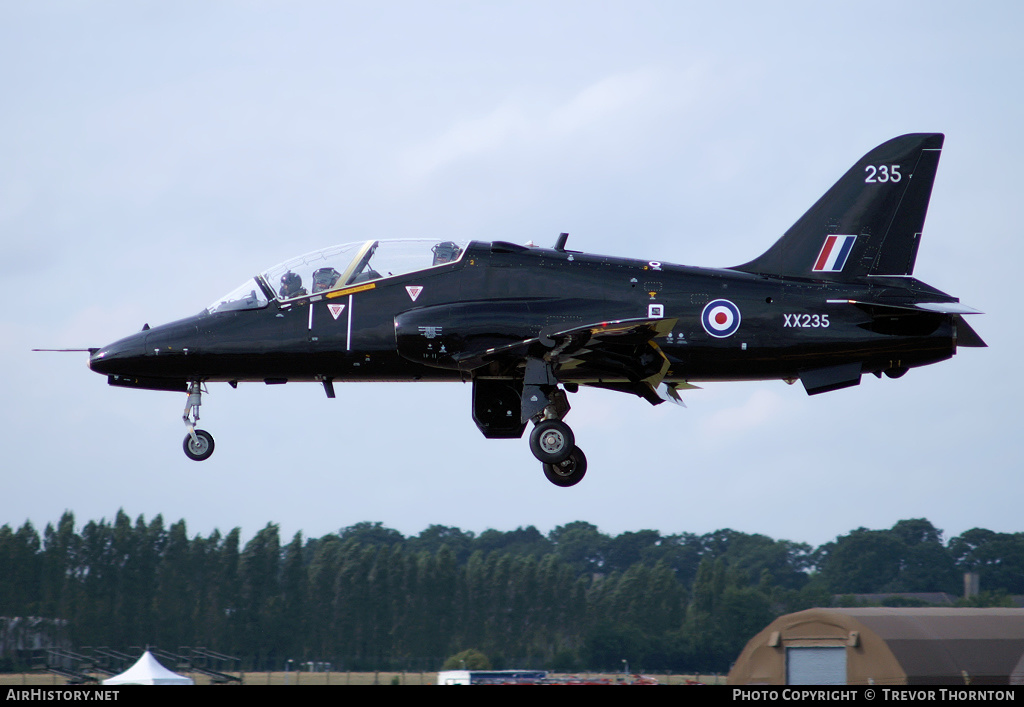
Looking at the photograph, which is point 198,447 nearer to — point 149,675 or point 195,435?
point 195,435

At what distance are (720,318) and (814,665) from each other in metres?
7.28

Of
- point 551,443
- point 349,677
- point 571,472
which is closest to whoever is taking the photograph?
point 551,443

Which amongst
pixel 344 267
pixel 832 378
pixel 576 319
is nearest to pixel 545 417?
pixel 576 319

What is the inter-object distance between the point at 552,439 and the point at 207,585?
23.3 m

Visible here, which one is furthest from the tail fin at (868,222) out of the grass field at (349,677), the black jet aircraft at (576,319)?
the grass field at (349,677)

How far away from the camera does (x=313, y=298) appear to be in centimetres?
1988

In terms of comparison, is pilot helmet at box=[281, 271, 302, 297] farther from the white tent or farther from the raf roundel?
the white tent

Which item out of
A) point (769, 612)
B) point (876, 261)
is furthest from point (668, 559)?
point (876, 261)

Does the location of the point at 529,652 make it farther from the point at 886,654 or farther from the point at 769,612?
the point at 886,654

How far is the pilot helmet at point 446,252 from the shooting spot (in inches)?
779

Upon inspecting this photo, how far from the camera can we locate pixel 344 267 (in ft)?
65.6

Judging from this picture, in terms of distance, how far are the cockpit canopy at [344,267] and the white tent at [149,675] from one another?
1044cm

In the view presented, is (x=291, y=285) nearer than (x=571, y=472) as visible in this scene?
Yes

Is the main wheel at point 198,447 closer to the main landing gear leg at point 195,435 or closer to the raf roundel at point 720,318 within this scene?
the main landing gear leg at point 195,435
